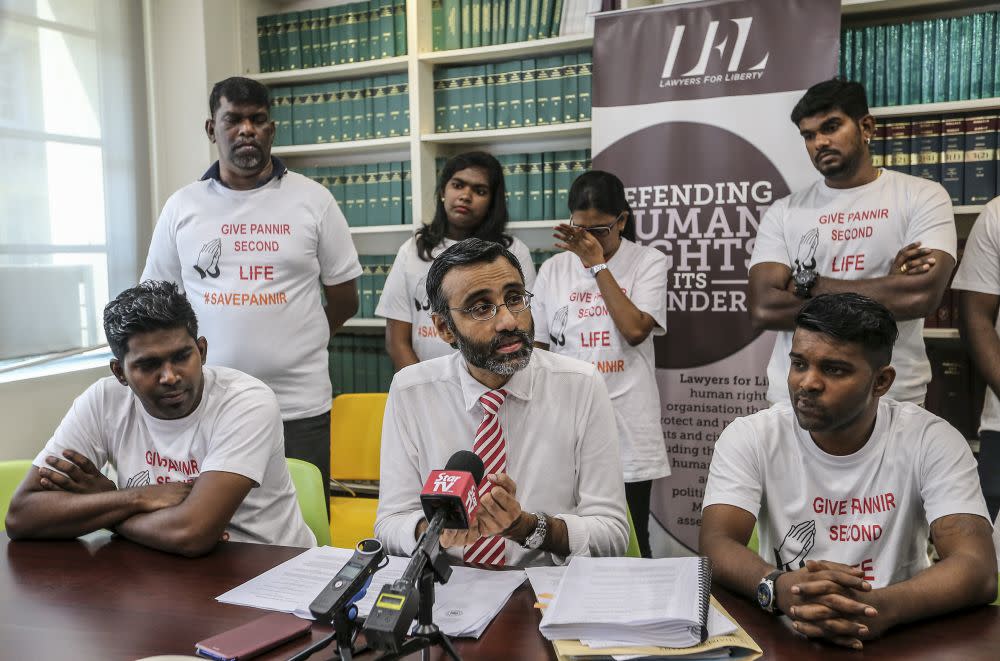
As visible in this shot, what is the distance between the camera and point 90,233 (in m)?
3.69

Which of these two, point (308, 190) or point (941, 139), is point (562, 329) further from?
point (941, 139)

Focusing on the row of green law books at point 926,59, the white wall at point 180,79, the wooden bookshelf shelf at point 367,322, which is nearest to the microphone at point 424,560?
the row of green law books at point 926,59

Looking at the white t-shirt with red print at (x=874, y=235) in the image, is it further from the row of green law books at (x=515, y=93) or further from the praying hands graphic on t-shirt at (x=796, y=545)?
the row of green law books at (x=515, y=93)

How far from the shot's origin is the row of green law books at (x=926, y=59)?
297 centimetres

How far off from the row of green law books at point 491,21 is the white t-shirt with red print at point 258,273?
142cm

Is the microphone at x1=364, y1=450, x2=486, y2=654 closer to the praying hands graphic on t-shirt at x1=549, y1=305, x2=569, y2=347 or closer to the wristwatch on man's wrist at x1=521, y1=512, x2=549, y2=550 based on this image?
the wristwatch on man's wrist at x1=521, y1=512, x2=549, y2=550

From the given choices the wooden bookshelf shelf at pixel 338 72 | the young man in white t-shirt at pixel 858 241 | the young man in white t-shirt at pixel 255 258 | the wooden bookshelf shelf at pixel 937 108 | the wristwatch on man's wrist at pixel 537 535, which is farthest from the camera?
the wooden bookshelf shelf at pixel 338 72

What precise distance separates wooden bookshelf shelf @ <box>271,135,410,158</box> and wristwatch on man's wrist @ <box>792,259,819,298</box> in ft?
6.65

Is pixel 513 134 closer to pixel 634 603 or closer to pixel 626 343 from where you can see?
pixel 626 343

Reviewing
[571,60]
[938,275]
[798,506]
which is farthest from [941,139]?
[798,506]

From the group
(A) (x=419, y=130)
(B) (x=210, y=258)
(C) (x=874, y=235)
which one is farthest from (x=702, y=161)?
(B) (x=210, y=258)

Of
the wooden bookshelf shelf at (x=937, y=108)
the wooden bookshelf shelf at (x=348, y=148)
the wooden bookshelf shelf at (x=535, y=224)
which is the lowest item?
the wooden bookshelf shelf at (x=535, y=224)

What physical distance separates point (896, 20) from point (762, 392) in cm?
162

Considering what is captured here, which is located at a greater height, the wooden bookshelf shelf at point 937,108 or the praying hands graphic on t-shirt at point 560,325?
the wooden bookshelf shelf at point 937,108
